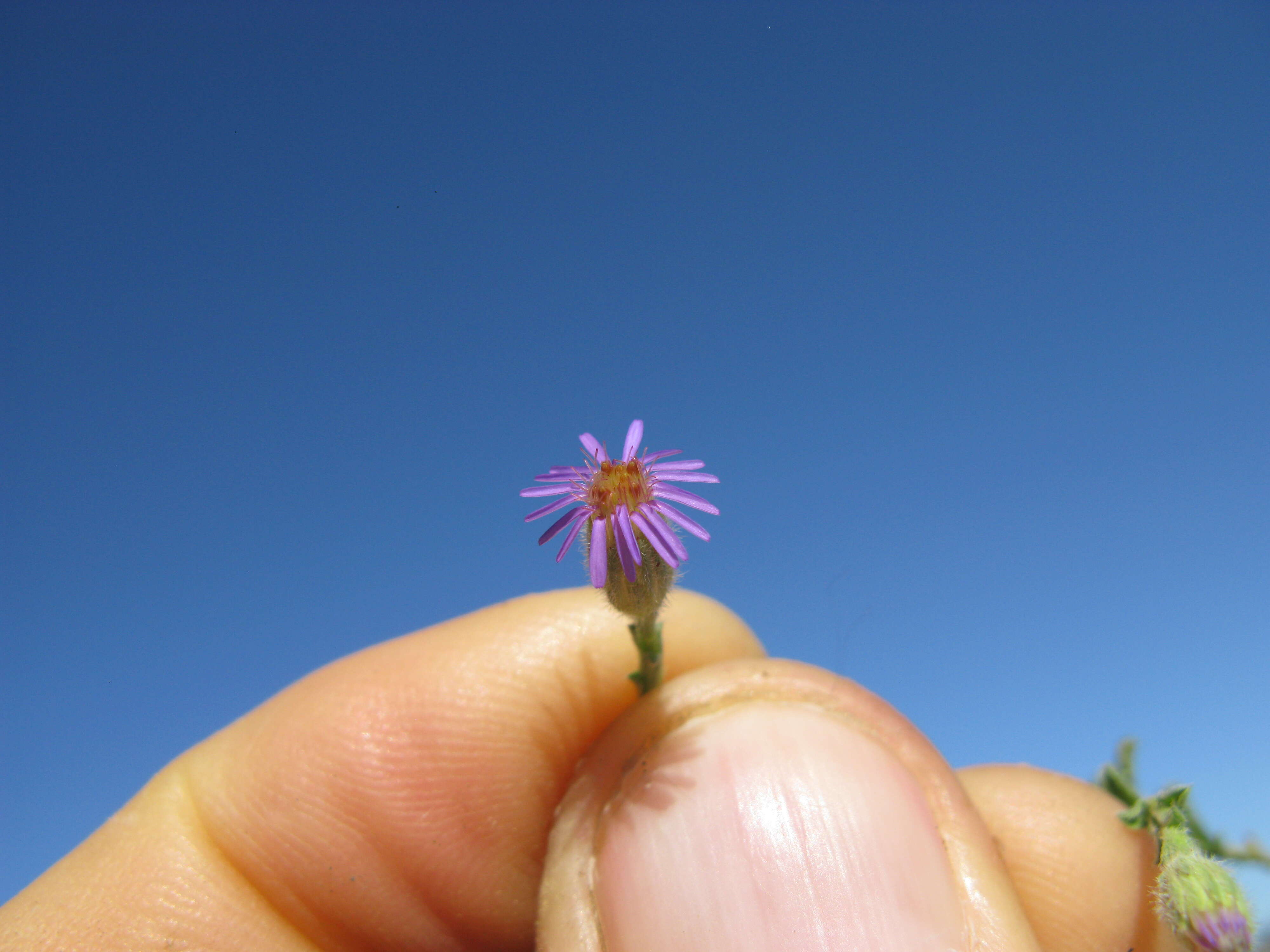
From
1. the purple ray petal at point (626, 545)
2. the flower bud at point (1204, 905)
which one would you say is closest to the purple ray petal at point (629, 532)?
the purple ray petal at point (626, 545)

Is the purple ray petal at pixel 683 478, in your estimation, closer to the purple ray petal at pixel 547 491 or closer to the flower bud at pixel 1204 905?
the purple ray petal at pixel 547 491

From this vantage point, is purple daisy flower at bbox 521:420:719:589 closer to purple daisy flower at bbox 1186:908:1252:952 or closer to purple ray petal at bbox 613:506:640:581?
purple ray petal at bbox 613:506:640:581

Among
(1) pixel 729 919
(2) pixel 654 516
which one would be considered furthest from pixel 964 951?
(2) pixel 654 516

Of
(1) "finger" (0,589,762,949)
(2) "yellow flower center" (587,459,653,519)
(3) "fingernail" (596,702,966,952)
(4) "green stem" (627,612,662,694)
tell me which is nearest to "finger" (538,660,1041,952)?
(3) "fingernail" (596,702,966,952)

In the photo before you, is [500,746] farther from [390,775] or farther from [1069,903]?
[1069,903]

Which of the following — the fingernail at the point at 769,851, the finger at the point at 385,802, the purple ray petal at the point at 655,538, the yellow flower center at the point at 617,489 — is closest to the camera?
the fingernail at the point at 769,851

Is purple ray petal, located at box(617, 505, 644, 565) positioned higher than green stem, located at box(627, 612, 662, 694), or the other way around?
purple ray petal, located at box(617, 505, 644, 565)
